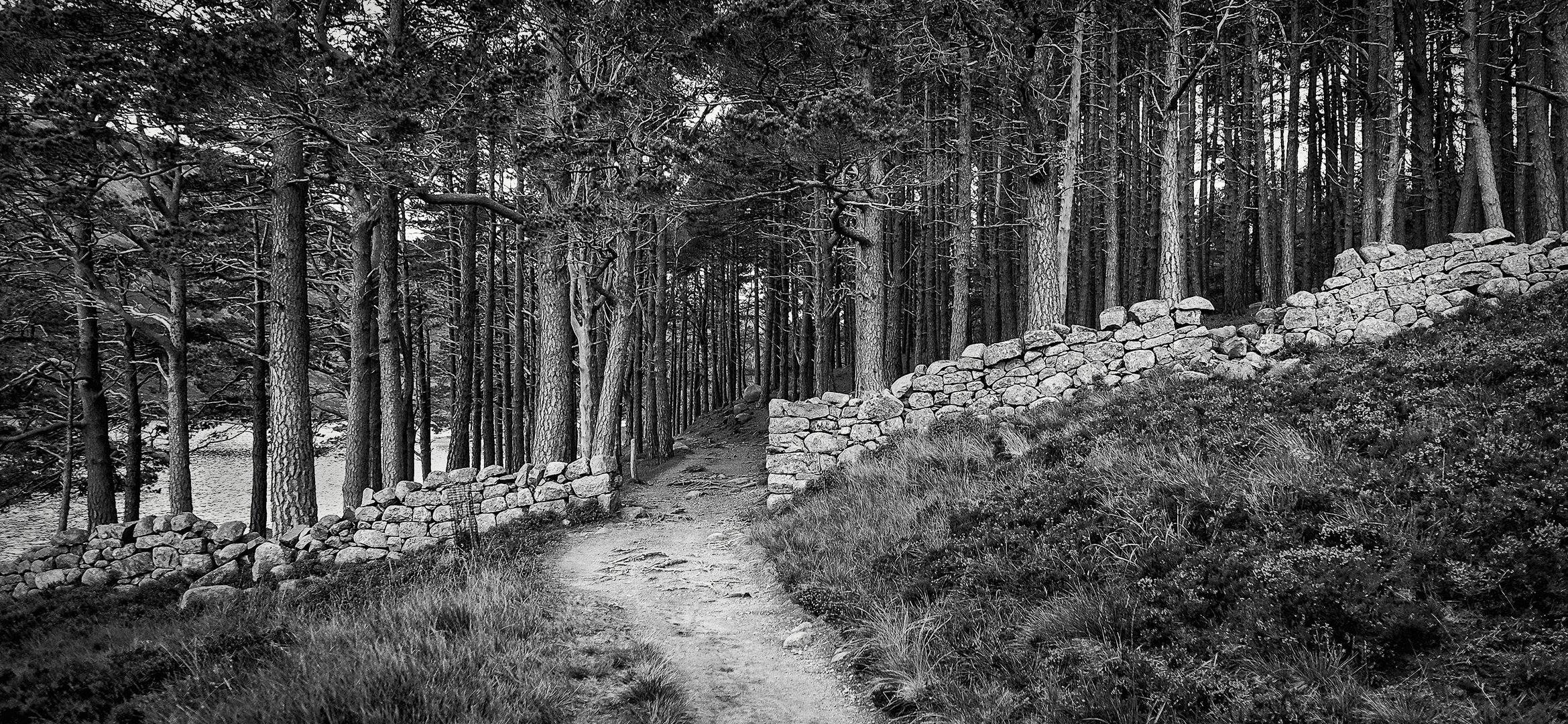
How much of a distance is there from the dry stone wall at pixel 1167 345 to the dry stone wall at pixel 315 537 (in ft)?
11.9

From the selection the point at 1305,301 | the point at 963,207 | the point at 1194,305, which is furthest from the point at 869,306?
the point at 1305,301

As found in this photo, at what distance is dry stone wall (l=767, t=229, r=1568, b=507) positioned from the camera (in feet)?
27.9

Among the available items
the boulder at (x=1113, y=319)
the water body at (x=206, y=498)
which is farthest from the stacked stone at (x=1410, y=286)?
the water body at (x=206, y=498)

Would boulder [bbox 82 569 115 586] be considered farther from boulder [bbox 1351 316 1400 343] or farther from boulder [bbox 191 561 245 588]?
boulder [bbox 1351 316 1400 343]

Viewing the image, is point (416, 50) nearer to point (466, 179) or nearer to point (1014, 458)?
Answer: point (466, 179)

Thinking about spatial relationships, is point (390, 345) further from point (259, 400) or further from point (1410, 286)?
point (1410, 286)

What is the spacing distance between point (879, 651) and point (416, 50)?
9.58 metres

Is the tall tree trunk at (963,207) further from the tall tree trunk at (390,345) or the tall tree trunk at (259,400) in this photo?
the tall tree trunk at (259,400)

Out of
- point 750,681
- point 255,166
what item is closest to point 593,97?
point 255,166

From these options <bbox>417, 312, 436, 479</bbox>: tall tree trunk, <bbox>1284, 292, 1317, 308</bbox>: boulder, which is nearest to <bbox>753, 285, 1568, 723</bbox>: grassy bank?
<bbox>1284, 292, 1317, 308</bbox>: boulder

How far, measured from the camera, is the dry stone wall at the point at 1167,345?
8508 millimetres

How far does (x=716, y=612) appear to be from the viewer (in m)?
Result: 5.89

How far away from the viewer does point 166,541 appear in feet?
34.4

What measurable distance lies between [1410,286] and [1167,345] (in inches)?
122
